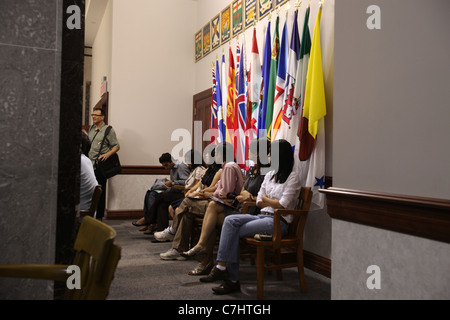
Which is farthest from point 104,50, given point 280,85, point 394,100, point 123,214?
point 394,100

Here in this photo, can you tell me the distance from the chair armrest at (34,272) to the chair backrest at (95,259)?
0.07m

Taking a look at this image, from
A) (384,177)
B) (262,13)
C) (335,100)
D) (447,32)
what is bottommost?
(384,177)

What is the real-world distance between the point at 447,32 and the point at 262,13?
350cm

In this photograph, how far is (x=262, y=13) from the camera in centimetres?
473

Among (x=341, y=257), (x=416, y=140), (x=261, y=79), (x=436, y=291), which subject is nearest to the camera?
(x=436, y=291)

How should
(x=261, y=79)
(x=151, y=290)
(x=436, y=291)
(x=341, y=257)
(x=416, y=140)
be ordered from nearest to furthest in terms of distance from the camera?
(x=436, y=291) → (x=416, y=140) → (x=341, y=257) → (x=151, y=290) → (x=261, y=79)

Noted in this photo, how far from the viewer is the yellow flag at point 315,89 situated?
135 inches

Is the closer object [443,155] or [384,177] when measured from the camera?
[443,155]

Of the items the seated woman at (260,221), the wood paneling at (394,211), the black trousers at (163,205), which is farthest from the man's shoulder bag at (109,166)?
the wood paneling at (394,211)

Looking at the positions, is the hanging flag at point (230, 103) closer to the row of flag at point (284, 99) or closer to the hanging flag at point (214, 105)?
the row of flag at point (284, 99)

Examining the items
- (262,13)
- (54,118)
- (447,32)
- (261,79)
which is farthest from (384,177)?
(262,13)

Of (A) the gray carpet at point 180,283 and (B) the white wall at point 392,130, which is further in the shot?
(A) the gray carpet at point 180,283

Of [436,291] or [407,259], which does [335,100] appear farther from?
[436,291]

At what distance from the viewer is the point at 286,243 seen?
2965mm
